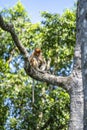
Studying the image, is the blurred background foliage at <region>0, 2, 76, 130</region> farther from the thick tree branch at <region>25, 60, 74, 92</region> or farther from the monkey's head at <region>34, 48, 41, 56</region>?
the thick tree branch at <region>25, 60, 74, 92</region>

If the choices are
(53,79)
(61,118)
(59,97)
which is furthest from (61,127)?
(53,79)

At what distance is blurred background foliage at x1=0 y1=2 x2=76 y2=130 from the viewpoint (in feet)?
56.6

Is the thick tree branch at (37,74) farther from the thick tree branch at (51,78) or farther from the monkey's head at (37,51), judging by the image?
the monkey's head at (37,51)

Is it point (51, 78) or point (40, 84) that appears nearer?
Result: point (51, 78)

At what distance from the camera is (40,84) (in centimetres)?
2092

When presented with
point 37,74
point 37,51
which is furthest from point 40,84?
point 37,74

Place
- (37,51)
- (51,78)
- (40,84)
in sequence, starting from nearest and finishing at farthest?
(51,78)
(37,51)
(40,84)

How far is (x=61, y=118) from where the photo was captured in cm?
1822

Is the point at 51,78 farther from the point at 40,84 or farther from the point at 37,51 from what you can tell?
the point at 40,84

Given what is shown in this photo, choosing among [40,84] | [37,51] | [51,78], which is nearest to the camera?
[51,78]

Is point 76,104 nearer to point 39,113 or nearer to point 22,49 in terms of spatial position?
point 22,49

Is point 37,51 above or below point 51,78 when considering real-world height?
above

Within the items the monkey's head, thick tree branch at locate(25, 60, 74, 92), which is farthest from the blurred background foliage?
thick tree branch at locate(25, 60, 74, 92)

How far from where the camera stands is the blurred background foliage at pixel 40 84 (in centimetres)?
1727
